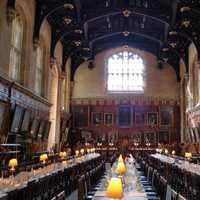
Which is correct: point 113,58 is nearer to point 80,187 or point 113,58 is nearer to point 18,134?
point 18,134

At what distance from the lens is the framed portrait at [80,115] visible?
2667cm

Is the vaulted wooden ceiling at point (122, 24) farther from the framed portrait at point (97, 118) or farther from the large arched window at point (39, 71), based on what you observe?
the framed portrait at point (97, 118)

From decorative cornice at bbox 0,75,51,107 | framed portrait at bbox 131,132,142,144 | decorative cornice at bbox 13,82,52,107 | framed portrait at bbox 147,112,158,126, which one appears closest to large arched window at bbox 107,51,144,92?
framed portrait at bbox 147,112,158,126

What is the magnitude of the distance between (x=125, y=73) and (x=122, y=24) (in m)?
5.94

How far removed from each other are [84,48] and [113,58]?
515cm

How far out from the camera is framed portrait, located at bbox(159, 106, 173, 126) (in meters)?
26.3

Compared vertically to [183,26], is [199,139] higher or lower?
lower

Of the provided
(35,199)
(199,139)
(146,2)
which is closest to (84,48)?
(146,2)

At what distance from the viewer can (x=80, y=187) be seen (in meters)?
4.66

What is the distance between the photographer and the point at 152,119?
2655cm

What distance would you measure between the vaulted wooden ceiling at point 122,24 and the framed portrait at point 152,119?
3861 millimetres

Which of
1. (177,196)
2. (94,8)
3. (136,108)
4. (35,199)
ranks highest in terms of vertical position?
(94,8)

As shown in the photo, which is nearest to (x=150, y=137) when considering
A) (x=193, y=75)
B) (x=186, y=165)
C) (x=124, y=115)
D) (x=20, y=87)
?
(x=124, y=115)

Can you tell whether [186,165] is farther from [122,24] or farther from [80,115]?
[80,115]
